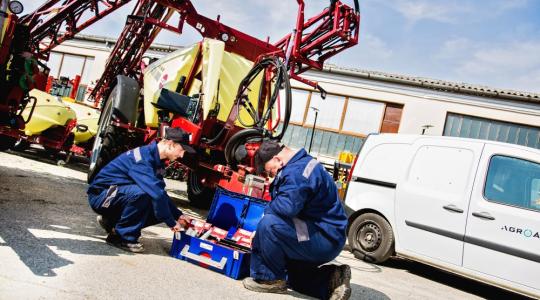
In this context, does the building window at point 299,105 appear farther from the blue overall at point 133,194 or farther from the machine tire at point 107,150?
the blue overall at point 133,194

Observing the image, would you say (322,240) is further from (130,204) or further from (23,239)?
(23,239)

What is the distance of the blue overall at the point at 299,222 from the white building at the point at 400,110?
13159 millimetres

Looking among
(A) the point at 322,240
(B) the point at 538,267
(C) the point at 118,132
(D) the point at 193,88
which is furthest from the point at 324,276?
(C) the point at 118,132

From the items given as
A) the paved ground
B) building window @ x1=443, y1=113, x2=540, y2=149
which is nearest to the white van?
the paved ground

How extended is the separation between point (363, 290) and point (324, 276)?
849 mm

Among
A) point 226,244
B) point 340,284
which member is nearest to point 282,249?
point 340,284

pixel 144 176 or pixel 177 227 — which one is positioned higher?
pixel 144 176

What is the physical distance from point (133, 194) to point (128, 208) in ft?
0.40

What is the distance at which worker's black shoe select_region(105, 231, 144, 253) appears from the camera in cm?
351

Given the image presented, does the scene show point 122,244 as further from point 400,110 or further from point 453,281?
point 400,110

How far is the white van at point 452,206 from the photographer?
4746 millimetres

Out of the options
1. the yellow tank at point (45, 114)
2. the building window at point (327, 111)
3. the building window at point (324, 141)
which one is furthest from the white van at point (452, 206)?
the building window at point (327, 111)

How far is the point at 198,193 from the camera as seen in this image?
7.22 m

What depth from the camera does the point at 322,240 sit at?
3164mm
